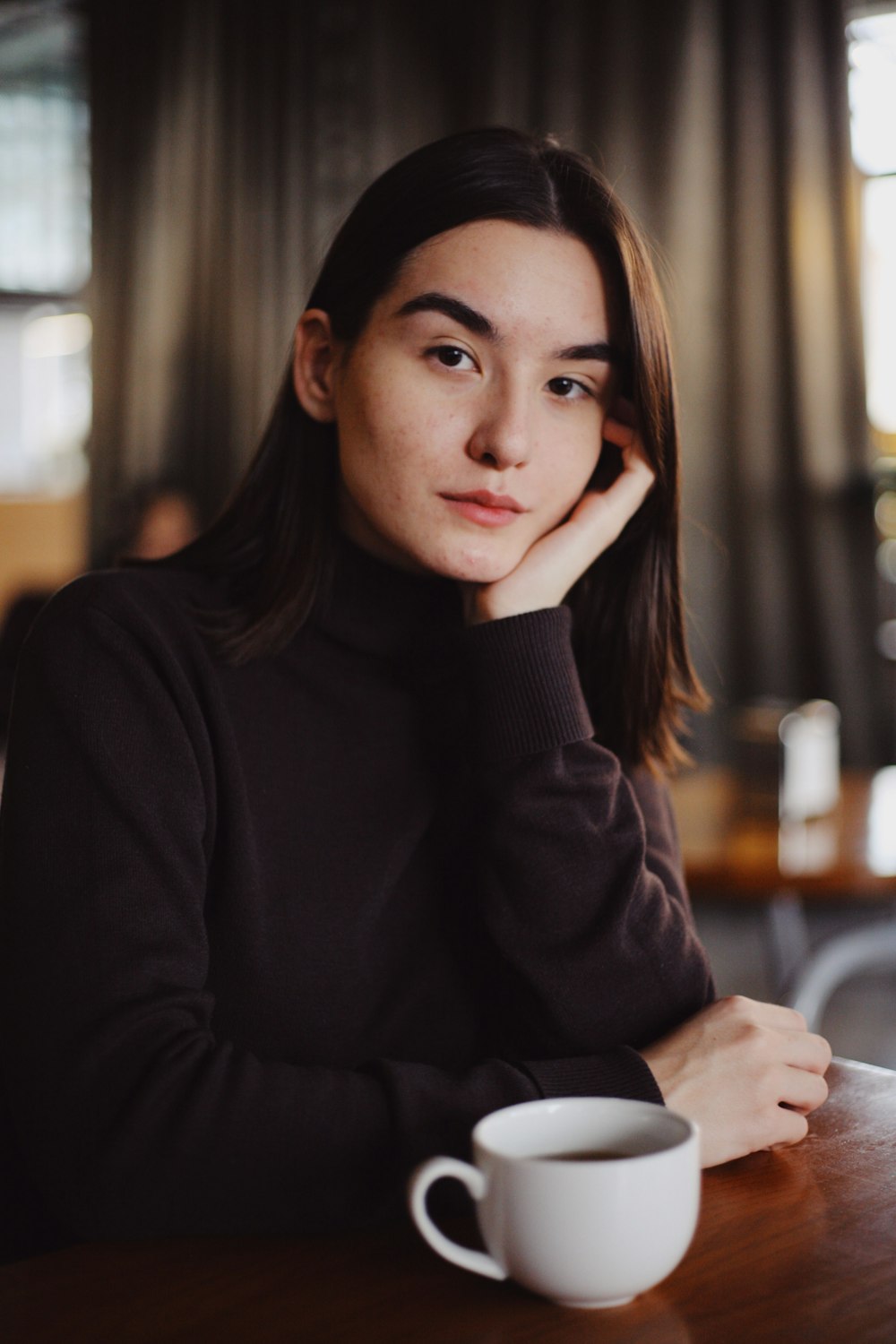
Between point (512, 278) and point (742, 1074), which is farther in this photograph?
point (512, 278)

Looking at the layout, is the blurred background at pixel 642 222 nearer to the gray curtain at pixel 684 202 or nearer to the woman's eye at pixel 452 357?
→ the gray curtain at pixel 684 202

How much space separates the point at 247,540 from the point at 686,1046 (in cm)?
57

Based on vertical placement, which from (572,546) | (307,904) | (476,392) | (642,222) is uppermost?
(642,222)

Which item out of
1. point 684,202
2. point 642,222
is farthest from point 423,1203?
point 684,202

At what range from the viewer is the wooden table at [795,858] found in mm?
1777

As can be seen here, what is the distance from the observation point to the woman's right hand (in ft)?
2.51

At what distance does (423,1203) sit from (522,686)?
435 millimetres

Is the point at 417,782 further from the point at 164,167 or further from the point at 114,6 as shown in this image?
the point at 114,6

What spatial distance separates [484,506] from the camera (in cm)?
100

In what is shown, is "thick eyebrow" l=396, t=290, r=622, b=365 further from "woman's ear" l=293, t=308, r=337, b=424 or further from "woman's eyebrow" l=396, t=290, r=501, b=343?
"woman's ear" l=293, t=308, r=337, b=424

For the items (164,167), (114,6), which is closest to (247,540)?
(164,167)

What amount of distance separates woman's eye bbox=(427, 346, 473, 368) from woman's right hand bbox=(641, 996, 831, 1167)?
1.62 feet

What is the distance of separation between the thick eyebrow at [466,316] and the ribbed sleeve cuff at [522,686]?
201mm

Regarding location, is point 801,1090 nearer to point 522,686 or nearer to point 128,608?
point 522,686
